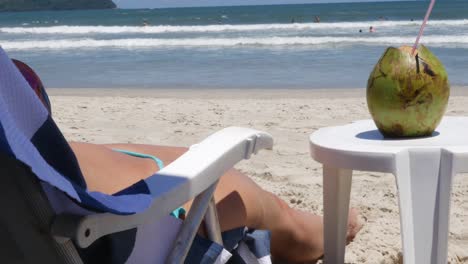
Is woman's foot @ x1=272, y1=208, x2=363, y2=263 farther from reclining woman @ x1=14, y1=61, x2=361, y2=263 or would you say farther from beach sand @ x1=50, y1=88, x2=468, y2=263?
beach sand @ x1=50, y1=88, x2=468, y2=263

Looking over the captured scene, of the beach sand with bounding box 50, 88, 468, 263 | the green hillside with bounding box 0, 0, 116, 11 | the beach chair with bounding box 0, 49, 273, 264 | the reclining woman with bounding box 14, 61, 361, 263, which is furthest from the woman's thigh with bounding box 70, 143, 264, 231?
the green hillside with bounding box 0, 0, 116, 11

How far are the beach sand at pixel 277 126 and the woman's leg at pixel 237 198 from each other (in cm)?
41

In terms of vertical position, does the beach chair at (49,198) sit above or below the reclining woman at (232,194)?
above

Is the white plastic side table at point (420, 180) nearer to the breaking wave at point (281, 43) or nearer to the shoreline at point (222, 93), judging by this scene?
the shoreline at point (222, 93)

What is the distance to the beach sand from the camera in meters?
2.81

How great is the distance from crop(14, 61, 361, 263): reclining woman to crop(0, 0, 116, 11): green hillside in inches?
2551

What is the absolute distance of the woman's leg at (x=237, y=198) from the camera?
165 centimetres

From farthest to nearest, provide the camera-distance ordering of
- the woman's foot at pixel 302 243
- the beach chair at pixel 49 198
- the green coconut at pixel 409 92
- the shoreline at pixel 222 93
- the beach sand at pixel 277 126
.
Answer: the shoreline at pixel 222 93 → the beach sand at pixel 277 126 → the woman's foot at pixel 302 243 → the green coconut at pixel 409 92 → the beach chair at pixel 49 198

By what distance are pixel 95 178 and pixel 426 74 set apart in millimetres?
929

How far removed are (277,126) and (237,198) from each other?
3.15m

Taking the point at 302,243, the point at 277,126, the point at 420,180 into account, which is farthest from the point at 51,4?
the point at 420,180

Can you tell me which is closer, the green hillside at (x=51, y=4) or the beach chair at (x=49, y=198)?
the beach chair at (x=49, y=198)

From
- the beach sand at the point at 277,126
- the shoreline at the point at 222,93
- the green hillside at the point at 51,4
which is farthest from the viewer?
the green hillside at the point at 51,4

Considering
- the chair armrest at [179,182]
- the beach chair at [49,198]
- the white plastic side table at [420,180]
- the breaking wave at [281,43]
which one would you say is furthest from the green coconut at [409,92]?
the breaking wave at [281,43]
